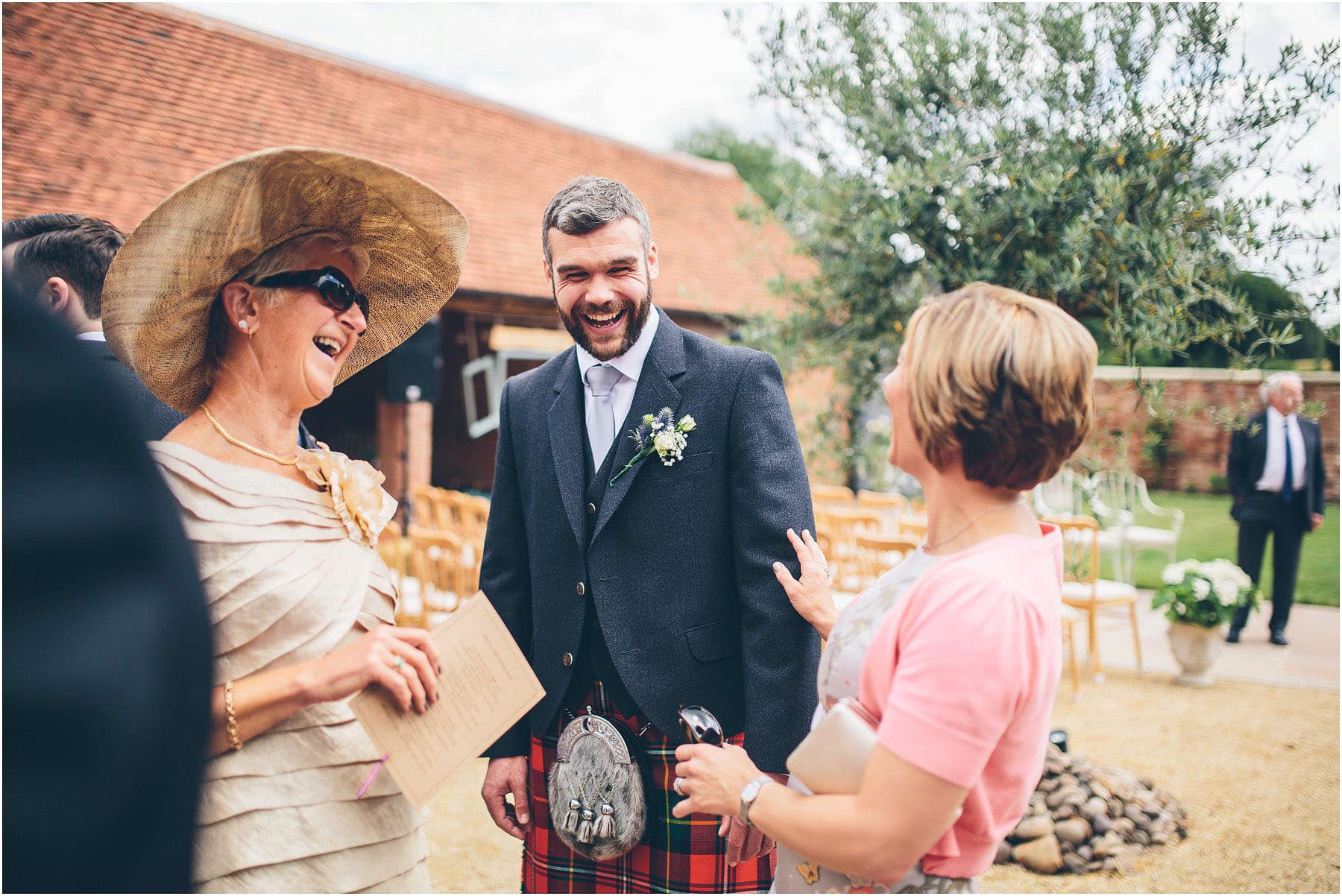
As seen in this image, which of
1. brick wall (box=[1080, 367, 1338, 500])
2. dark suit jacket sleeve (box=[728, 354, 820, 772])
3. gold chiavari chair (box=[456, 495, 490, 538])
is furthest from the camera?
brick wall (box=[1080, 367, 1338, 500])

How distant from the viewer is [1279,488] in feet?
26.0

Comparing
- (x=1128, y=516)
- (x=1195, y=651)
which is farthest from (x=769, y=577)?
(x=1128, y=516)

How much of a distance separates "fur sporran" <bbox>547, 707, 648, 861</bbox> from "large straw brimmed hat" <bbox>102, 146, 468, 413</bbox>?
1139mm

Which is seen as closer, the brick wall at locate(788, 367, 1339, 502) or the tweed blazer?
the tweed blazer

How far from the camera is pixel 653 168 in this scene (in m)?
17.3

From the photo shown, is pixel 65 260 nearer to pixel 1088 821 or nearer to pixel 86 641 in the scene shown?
pixel 86 641

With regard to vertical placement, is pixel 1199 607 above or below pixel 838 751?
below

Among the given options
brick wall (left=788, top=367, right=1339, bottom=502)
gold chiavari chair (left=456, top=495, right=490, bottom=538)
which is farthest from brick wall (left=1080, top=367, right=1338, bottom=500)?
gold chiavari chair (left=456, top=495, right=490, bottom=538)

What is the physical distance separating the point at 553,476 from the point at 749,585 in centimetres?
58

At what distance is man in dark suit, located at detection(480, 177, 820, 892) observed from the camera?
2.01m

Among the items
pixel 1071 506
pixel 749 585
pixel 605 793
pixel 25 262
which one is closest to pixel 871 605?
pixel 749 585

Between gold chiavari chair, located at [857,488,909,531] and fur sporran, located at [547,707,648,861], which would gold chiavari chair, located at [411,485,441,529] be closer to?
gold chiavari chair, located at [857,488,909,531]

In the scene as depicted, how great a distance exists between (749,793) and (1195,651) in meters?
7.02

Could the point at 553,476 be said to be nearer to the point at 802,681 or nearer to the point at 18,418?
the point at 802,681
